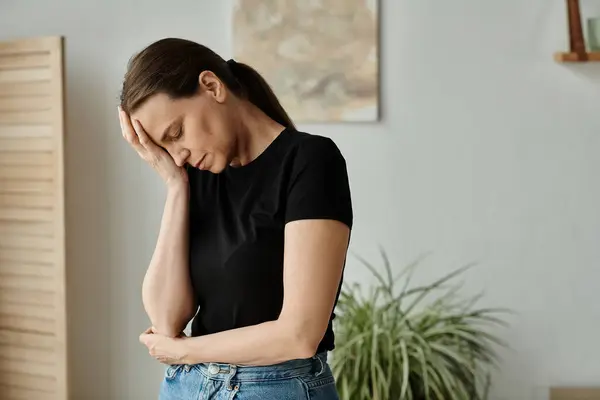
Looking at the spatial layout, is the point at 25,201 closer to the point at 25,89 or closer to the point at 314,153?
the point at 25,89

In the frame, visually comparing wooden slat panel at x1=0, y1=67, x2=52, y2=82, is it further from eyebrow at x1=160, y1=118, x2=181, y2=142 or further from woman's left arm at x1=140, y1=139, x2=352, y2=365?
woman's left arm at x1=140, y1=139, x2=352, y2=365

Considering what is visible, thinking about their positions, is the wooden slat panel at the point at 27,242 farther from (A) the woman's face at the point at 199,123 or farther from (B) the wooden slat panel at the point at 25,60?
(A) the woman's face at the point at 199,123

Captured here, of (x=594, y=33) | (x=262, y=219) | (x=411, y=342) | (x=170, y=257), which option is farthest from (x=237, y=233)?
(x=594, y=33)

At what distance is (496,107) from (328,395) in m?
1.91

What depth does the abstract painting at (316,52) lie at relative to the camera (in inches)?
124

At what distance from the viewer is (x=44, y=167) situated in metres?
3.08

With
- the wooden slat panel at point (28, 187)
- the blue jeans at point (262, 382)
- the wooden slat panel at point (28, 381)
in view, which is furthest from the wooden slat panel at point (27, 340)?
the blue jeans at point (262, 382)

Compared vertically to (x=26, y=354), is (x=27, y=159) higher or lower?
higher

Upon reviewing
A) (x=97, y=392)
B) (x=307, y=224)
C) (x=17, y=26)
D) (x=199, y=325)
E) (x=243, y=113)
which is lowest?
(x=97, y=392)

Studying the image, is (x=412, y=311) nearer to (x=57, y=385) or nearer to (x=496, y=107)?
(x=496, y=107)

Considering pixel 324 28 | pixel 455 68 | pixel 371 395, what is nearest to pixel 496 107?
pixel 455 68

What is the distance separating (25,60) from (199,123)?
1.84m

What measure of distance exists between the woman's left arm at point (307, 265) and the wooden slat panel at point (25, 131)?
1840 mm

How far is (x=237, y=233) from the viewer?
147 centimetres
